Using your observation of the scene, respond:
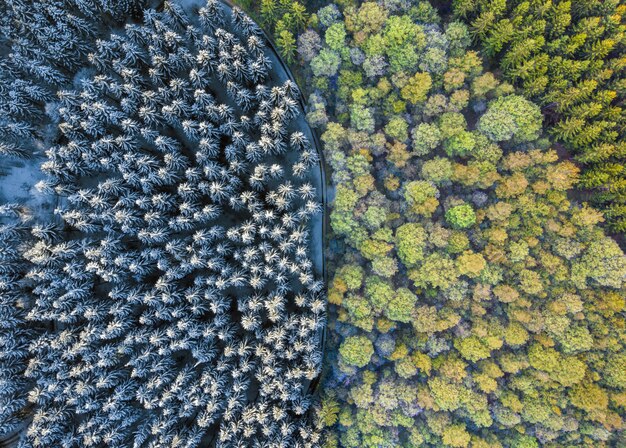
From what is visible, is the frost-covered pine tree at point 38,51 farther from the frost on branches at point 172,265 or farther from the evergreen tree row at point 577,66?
the evergreen tree row at point 577,66

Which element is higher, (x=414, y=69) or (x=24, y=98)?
(x=24, y=98)

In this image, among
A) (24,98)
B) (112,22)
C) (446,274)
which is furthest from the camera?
(112,22)

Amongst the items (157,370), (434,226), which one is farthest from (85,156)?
(434,226)

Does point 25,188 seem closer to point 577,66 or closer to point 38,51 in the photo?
point 38,51

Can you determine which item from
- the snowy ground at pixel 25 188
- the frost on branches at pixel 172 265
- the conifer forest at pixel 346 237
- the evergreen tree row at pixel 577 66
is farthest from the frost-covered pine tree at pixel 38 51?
the evergreen tree row at pixel 577 66

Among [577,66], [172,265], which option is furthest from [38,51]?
[577,66]

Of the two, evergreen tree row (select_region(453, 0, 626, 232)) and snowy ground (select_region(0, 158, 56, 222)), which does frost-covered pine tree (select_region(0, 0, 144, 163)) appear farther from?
evergreen tree row (select_region(453, 0, 626, 232))

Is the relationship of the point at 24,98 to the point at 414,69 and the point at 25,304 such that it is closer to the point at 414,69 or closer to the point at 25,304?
the point at 25,304
